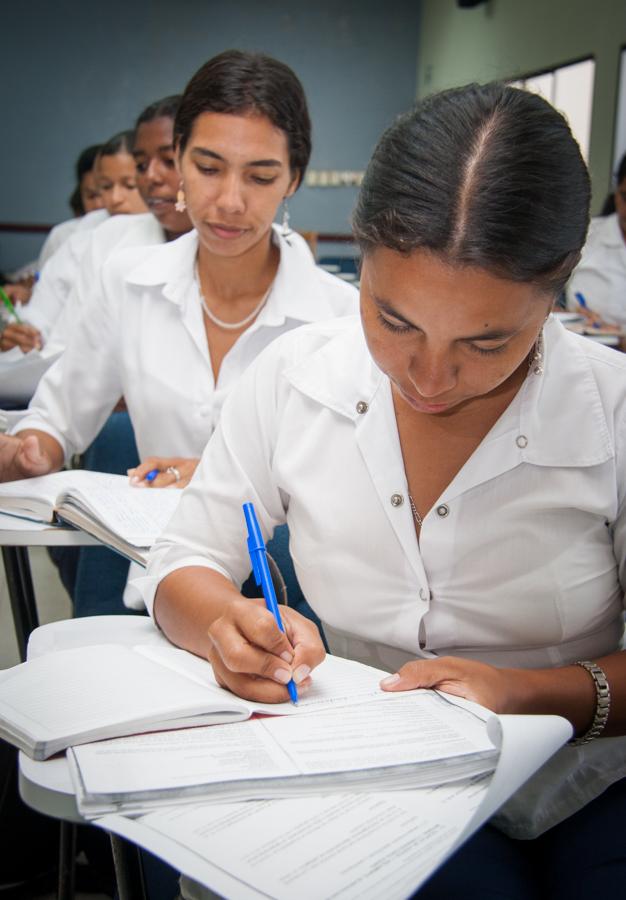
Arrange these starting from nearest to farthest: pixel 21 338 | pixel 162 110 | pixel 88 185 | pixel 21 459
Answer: pixel 21 459 → pixel 162 110 → pixel 21 338 → pixel 88 185

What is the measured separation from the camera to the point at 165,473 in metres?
1.79

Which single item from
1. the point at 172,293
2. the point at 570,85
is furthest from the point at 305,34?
the point at 172,293

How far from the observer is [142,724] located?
2.62ft

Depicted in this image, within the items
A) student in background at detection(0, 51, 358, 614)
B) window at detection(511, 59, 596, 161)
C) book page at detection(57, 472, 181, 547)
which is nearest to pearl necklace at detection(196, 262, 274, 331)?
student in background at detection(0, 51, 358, 614)

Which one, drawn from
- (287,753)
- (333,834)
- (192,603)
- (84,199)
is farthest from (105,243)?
(333,834)

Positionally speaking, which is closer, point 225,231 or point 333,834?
point 333,834

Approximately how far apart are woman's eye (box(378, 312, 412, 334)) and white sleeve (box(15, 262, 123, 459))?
1.15 metres

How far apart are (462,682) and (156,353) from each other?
4.44 feet

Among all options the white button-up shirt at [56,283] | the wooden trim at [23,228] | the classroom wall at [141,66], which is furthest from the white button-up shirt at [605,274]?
the wooden trim at [23,228]

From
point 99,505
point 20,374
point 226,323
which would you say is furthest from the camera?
point 20,374

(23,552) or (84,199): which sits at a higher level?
(84,199)

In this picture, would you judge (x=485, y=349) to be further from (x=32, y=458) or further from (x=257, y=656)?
(x=32, y=458)

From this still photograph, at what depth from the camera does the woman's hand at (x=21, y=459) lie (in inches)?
70.1

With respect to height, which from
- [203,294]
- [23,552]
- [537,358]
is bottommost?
[23,552]
